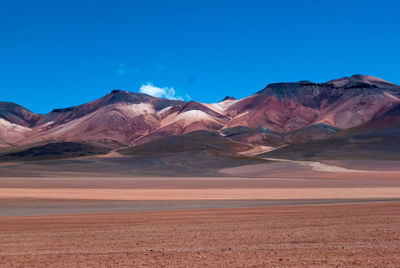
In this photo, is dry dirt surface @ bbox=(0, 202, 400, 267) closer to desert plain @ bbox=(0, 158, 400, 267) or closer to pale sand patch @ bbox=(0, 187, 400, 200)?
desert plain @ bbox=(0, 158, 400, 267)

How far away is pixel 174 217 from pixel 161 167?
2605 inches

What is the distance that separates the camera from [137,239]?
47.2ft

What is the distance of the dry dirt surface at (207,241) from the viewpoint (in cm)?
1090

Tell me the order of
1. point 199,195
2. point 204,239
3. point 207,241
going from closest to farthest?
point 207,241 → point 204,239 → point 199,195

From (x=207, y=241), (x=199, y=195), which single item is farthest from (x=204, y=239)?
(x=199, y=195)

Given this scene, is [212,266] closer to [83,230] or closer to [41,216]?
[83,230]

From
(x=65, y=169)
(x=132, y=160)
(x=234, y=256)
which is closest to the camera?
(x=234, y=256)

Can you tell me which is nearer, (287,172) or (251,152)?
(287,172)

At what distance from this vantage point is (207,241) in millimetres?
13656

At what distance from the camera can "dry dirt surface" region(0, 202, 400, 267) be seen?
1090 centimetres

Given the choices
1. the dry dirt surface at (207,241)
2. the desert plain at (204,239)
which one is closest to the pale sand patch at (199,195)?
the desert plain at (204,239)

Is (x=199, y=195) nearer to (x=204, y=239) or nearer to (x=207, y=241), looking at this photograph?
(x=204, y=239)

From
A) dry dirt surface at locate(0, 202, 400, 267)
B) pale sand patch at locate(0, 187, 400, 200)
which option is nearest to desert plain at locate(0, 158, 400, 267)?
dry dirt surface at locate(0, 202, 400, 267)

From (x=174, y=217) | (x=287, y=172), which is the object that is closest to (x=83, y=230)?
(x=174, y=217)
